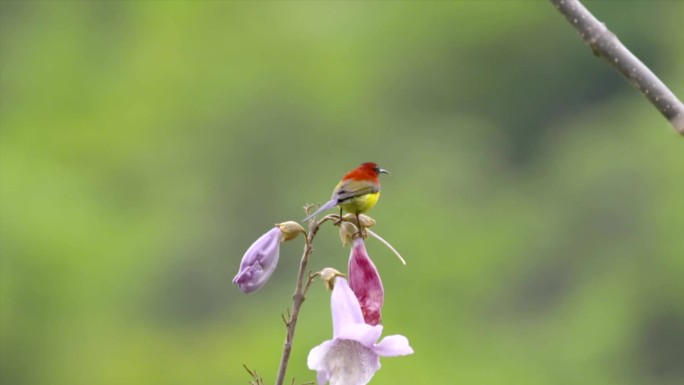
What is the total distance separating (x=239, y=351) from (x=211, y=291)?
2353mm

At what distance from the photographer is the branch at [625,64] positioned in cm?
94

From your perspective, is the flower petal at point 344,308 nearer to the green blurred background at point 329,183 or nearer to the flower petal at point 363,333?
the flower petal at point 363,333

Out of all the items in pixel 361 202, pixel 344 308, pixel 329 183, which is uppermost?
pixel 329 183

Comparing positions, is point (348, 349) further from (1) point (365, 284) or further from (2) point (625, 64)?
(2) point (625, 64)

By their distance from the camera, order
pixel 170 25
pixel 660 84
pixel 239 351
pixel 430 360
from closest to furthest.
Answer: pixel 660 84, pixel 430 360, pixel 239 351, pixel 170 25

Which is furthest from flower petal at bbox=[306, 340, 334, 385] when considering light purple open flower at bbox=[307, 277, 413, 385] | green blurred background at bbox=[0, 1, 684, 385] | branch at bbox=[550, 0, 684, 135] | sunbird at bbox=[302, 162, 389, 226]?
green blurred background at bbox=[0, 1, 684, 385]

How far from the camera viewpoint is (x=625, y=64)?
3.10 feet

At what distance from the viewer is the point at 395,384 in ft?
31.3

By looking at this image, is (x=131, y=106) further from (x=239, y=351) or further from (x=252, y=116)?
(x=239, y=351)

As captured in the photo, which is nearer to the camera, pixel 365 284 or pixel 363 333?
Answer: pixel 363 333

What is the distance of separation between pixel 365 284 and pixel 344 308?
0.21 feet

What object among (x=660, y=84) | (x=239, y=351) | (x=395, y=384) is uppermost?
(x=239, y=351)

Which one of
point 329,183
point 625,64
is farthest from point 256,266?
point 329,183

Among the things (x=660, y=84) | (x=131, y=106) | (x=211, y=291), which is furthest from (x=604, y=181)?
(x=660, y=84)
